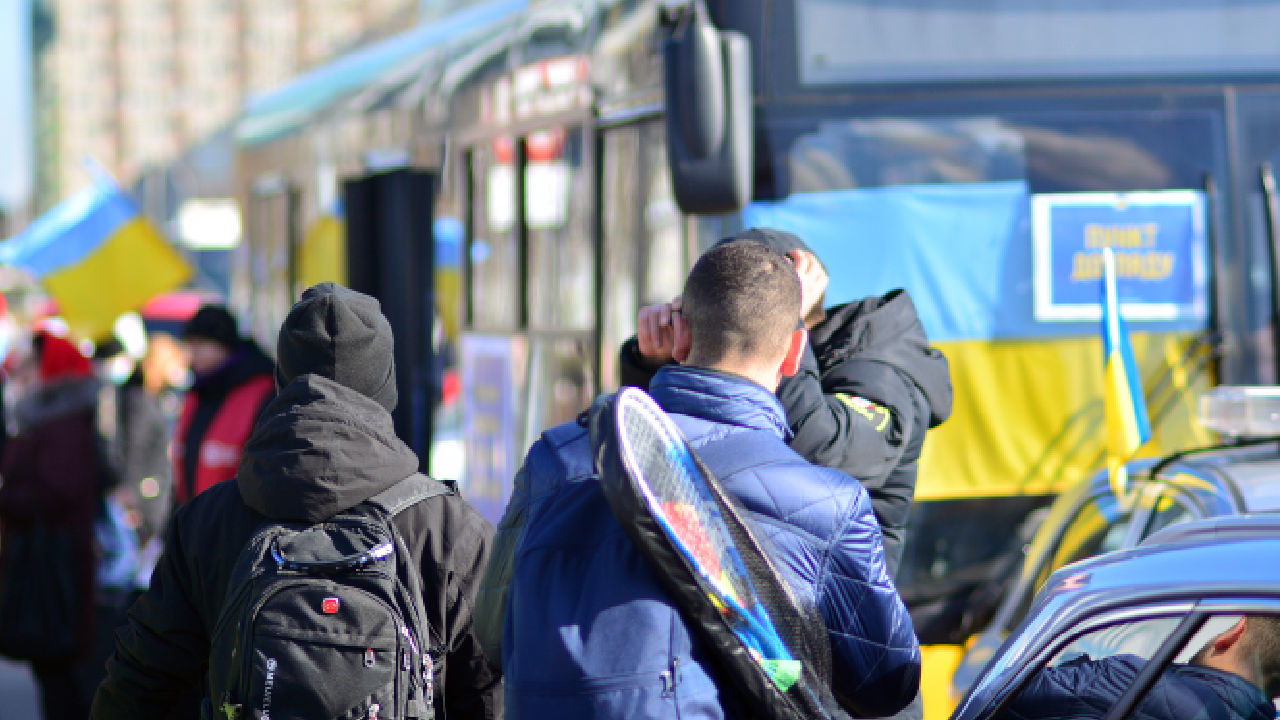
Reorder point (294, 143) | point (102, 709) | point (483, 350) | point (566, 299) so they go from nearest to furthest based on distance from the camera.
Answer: point (102, 709)
point (566, 299)
point (483, 350)
point (294, 143)

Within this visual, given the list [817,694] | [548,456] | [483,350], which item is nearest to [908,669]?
[817,694]

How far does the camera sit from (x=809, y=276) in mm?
3400

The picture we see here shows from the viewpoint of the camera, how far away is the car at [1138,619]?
2.09m

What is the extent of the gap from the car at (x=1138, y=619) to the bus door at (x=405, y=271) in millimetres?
4745

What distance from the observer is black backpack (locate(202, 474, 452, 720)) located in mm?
2516

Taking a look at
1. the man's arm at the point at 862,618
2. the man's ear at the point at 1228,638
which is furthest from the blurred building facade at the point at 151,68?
the man's ear at the point at 1228,638

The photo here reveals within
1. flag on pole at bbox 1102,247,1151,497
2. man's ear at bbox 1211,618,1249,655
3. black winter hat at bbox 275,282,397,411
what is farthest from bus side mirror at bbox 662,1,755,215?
man's ear at bbox 1211,618,1249,655

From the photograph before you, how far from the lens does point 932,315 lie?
18.5 feet

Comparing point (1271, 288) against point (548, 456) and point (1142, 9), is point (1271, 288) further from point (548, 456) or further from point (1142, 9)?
point (548, 456)

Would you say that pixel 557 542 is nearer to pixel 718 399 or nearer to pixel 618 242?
pixel 718 399

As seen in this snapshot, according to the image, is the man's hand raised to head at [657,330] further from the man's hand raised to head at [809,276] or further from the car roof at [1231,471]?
the car roof at [1231,471]

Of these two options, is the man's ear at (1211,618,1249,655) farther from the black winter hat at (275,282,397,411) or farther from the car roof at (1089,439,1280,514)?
the black winter hat at (275,282,397,411)

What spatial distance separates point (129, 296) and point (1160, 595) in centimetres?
1100

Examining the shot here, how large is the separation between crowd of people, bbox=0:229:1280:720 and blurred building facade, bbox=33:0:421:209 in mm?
62835
